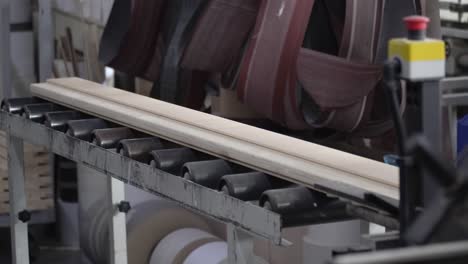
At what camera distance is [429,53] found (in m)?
1.43

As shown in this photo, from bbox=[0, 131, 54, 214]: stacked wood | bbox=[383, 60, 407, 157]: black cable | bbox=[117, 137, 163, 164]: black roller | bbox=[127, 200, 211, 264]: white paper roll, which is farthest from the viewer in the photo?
bbox=[0, 131, 54, 214]: stacked wood

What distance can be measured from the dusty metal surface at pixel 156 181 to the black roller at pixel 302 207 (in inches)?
1.0

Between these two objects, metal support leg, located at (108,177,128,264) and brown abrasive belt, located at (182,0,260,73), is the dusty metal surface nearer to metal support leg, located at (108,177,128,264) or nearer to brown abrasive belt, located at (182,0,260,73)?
metal support leg, located at (108,177,128,264)

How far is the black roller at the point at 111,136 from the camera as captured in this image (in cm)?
249

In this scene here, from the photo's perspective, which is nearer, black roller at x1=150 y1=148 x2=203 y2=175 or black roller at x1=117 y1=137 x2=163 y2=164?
black roller at x1=150 y1=148 x2=203 y2=175

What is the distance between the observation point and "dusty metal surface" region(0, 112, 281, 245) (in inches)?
73.3

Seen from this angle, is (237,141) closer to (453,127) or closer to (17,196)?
(453,127)

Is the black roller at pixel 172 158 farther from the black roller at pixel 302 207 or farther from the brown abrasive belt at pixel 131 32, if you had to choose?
the brown abrasive belt at pixel 131 32

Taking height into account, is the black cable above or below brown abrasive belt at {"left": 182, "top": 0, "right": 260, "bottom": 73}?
above

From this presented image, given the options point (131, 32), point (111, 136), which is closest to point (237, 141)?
point (111, 136)

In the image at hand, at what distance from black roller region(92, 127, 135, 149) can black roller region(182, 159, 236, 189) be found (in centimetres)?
39

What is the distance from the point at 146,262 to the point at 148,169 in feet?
3.69

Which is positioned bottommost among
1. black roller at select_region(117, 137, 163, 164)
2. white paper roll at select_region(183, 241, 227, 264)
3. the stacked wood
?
the stacked wood

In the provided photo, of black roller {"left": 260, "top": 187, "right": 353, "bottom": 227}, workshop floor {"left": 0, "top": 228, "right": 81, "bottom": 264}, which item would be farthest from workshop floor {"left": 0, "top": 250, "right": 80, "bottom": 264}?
black roller {"left": 260, "top": 187, "right": 353, "bottom": 227}
